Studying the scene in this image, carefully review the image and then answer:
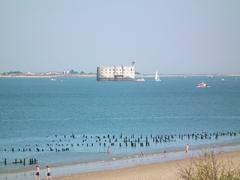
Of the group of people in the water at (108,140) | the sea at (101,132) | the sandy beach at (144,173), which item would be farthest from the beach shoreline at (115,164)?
the group of people in the water at (108,140)

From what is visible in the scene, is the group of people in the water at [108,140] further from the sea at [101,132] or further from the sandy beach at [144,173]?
the sandy beach at [144,173]

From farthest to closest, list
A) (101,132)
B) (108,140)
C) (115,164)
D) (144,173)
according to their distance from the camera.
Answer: (101,132)
(108,140)
(115,164)
(144,173)

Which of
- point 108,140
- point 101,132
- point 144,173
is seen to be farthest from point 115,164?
point 101,132

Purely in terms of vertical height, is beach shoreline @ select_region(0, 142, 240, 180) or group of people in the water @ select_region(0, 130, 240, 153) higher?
beach shoreline @ select_region(0, 142, 240, 180)

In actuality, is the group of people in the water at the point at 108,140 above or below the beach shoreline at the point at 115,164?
below

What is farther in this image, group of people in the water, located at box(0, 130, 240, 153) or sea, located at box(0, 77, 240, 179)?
group of people in the water, located at box(0, 130, 240, 153)

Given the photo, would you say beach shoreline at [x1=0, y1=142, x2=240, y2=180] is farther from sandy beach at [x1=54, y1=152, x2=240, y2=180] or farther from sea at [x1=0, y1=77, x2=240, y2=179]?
sea at [x1=0, y1=77, x2=240, y2=179]

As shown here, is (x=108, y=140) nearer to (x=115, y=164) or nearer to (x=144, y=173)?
(x=115, y=164)

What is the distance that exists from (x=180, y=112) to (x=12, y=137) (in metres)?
50.1

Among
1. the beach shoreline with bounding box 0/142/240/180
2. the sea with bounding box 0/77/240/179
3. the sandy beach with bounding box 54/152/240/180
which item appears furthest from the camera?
the sea with bounding box 0/77/240/179

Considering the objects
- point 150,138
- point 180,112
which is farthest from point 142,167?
point 180,112

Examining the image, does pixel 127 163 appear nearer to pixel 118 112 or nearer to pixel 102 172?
pixel 102 172

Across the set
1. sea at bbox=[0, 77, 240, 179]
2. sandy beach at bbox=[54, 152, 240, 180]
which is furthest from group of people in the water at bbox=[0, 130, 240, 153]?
sandy beach at bbox=[54, 152, 240, 180]

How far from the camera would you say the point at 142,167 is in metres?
45.5
